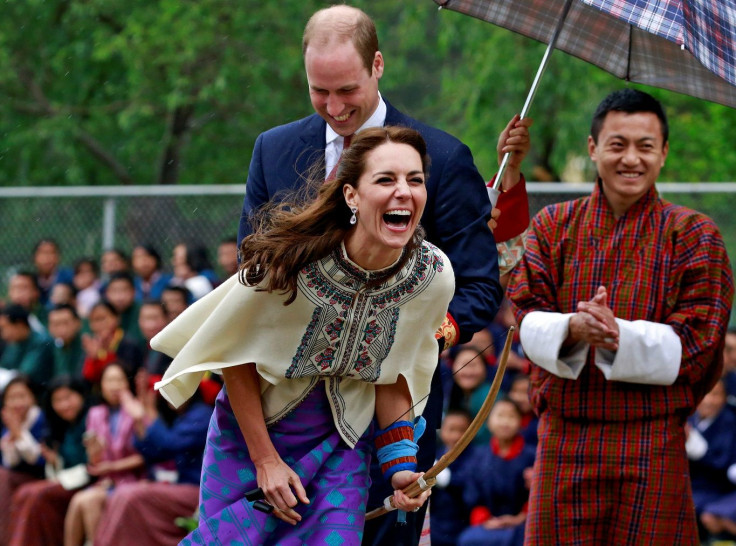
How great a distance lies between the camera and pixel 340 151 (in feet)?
13.7

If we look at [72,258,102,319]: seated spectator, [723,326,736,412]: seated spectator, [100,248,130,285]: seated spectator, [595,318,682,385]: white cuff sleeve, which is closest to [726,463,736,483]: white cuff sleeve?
[723,326,736,412]: seated spectator

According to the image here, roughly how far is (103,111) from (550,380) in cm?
1063

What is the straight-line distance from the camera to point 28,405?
873 cm

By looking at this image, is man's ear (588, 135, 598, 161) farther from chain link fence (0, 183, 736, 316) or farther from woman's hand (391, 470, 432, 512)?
chain link fence (0, 183, 736, 316)

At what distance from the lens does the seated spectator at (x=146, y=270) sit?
988 cm

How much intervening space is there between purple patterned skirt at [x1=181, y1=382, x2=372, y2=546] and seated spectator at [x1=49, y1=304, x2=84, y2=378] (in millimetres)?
5950

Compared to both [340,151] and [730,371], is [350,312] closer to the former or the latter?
[340,151]

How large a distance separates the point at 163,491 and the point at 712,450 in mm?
3144

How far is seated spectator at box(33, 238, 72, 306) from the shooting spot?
10.7 meters

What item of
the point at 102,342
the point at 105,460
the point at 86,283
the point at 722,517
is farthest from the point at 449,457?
the point at 86,283

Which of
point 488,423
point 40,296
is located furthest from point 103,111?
point 488,423

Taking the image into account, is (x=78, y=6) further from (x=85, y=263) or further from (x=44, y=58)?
(x=85, y=263)

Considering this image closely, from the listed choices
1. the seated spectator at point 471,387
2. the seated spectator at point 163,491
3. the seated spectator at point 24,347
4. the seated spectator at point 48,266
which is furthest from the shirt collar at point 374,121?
the seated spectator at point 48,266

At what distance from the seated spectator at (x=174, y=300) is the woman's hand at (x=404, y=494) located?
17.3 ft
